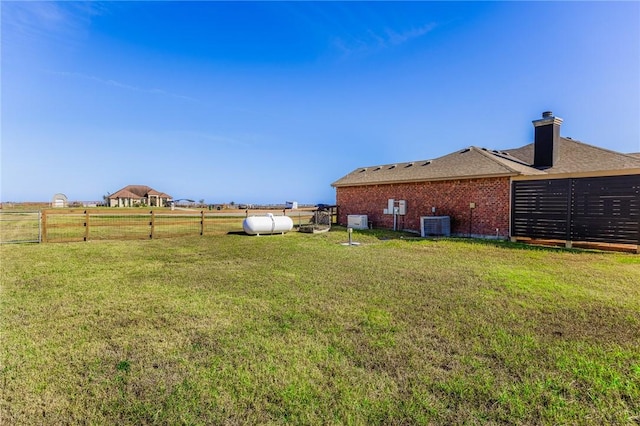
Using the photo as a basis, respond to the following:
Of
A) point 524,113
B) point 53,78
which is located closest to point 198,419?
point 53,78

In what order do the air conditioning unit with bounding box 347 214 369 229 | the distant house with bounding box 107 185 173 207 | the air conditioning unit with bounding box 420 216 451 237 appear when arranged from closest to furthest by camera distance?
the air conditioning unit with bounding box 420 216 451 237 → the air conditioning unit with bounding box 347 214 369 229 → the distant house with bounding box 107 185 173 207

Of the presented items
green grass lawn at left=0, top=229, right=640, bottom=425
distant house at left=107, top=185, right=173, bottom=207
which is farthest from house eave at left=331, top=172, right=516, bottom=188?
distant house at left=107, top=185, right=173, bottom=207

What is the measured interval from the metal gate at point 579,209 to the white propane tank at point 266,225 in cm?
966

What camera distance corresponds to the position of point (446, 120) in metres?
18.7

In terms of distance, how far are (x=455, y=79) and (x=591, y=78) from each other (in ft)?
17.0

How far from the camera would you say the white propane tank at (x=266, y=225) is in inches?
549

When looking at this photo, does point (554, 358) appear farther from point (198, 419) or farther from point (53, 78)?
point (53, 78)

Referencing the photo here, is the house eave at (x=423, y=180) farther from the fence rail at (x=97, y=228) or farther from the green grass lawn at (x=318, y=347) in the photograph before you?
the green grass lawn at (x=318, y=347)

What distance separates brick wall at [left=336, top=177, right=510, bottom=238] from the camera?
496 inches

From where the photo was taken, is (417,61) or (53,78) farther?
(417,61)

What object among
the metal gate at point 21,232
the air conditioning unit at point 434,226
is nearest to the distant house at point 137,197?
the metal gate at point 21,232

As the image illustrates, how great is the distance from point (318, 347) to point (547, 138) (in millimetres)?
15679

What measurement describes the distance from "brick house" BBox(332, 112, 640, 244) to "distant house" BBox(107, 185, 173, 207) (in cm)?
4938

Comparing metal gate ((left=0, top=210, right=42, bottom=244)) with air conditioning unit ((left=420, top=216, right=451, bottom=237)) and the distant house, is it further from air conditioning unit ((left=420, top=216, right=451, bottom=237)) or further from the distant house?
the distant house
